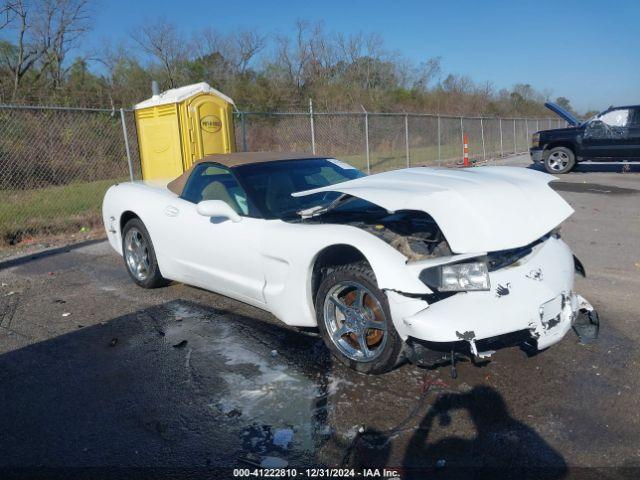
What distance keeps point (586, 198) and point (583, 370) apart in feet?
25.5

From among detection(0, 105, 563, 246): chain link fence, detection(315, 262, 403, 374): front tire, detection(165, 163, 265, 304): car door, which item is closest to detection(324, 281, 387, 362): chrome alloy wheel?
detection(315, 262, 403, 374): front tire

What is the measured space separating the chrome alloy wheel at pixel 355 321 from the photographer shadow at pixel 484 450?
531 mm

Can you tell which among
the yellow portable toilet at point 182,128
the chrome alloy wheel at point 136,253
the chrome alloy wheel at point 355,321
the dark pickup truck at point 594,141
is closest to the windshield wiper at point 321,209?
the chrome alloy wheel at point 355,321

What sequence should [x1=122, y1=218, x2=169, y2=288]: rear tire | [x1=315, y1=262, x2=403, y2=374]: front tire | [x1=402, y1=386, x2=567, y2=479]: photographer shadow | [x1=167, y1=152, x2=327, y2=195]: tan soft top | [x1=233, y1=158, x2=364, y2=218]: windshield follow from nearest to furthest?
1. [x1=402, y1=386, x2=567, y2=479]: photographer shadow
2. [x1=315, y1=262, x2=403, y2=374]: front tire
3. [x1=233, y1=158, x2=364, y2=218]: windshield
4. [x1=167, y1=152, x2=327, y2=195]: tan soft top
5. [x1=122, y1=218, x2=169, y2=288]: rear tire

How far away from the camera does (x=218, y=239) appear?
4.05 m

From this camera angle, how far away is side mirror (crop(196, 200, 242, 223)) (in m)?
3.76

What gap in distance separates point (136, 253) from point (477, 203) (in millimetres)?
3664

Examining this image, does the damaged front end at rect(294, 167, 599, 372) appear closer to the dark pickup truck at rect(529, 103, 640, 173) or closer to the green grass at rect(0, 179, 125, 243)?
the green grass at rect(0, 179, 125, 243)

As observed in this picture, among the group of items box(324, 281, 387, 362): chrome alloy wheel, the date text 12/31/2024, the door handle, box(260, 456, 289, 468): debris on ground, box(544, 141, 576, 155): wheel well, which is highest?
box(544, 141, 576, 155): wheel well

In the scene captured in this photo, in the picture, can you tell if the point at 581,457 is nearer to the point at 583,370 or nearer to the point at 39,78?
the point at 583,370

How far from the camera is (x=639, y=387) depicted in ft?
9.71

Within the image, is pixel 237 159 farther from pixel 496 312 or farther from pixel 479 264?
pixel 496 312

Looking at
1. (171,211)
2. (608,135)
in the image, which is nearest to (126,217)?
(171,211)

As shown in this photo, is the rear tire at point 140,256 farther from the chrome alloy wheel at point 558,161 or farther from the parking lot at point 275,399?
the chrome alloy wheel at point 558,161
